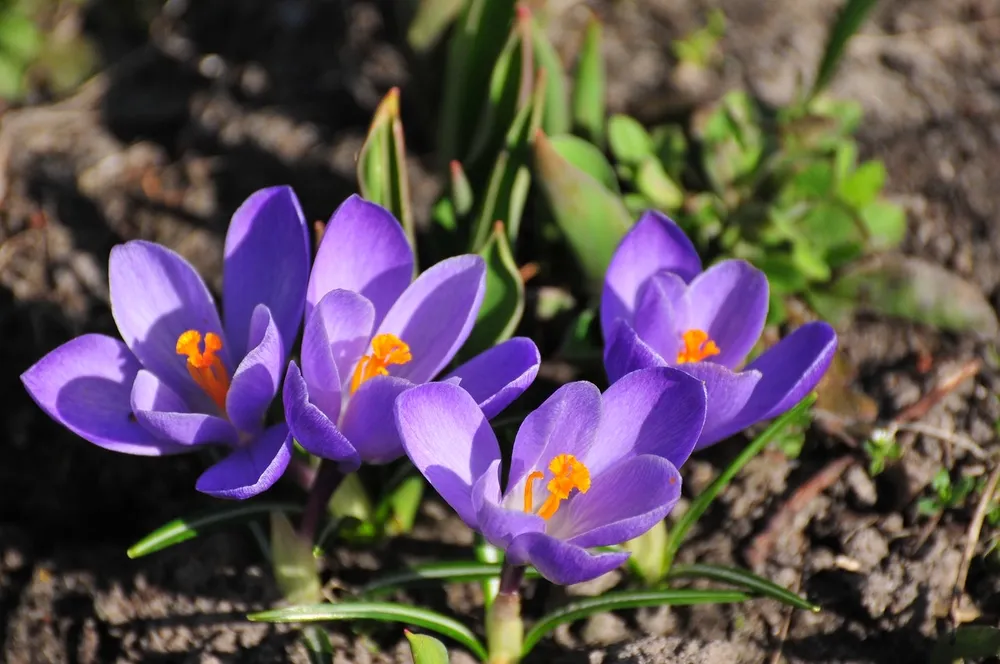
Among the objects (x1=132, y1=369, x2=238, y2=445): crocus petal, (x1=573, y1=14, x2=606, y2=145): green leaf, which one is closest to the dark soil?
(x1=573, y1=14, x2=606, y2=145): green leaf

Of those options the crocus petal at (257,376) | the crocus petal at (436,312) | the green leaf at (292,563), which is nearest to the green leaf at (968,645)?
the crocus petal at (436,312)

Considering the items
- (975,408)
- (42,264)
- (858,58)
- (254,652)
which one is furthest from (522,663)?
(858,58)

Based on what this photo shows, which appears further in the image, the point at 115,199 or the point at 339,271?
the point at 115,199

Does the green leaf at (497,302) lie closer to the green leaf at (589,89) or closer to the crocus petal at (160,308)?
the crocus petal at (160,308)

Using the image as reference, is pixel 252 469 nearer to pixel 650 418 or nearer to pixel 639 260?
pixel 650 418

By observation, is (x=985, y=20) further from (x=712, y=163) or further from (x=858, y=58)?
(x=712, y=163)

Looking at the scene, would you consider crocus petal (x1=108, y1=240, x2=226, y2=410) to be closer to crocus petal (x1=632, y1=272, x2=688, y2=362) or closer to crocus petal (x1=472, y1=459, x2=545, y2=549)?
crocus petal (x1=472, y1=459, x2=545, y2=549)

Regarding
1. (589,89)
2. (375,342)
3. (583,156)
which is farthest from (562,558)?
(589,89)
